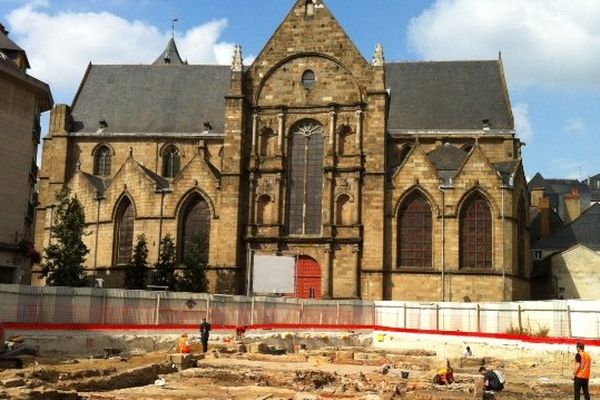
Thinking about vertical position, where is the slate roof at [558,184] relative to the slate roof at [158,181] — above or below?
above

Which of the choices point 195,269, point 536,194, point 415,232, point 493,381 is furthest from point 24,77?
point 536,194

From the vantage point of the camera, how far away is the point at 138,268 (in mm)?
43531

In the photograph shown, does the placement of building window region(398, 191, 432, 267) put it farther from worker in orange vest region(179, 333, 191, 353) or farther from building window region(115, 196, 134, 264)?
worker in orange vest region(179, 333, 191, 353)

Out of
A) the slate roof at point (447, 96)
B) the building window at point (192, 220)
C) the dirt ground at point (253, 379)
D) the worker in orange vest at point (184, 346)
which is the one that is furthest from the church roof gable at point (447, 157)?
the worker in orange vest at point (184, 346)

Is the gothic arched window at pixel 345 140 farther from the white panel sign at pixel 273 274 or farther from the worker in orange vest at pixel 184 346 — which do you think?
the worker in orange vest at pixel 184 346

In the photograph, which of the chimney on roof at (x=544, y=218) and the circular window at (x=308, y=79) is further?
the chimney on roof at (x=544, y=218)

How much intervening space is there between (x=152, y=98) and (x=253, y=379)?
40345 millimetres

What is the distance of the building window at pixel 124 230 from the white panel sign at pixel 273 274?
9.44 meters

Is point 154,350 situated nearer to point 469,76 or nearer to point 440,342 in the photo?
point 440,342

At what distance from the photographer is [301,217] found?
4381 cm

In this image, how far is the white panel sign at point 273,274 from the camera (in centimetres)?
4038

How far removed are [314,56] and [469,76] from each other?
14.6 metres

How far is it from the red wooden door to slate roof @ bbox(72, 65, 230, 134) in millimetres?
13496

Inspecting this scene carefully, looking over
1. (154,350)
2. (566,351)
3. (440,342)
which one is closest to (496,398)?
(566,351)
